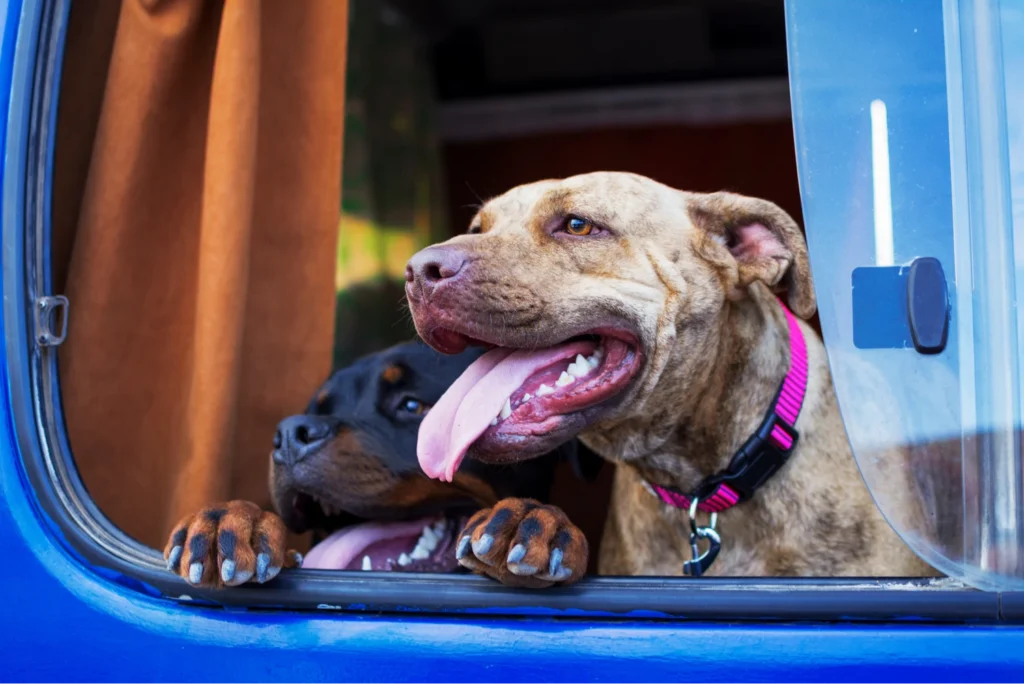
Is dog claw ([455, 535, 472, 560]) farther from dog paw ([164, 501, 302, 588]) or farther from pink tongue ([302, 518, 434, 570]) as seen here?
pink tongue ([302, 518, 434, 570])

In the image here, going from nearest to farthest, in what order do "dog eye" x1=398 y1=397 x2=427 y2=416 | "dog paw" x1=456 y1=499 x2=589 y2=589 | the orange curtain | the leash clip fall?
"dog paw" x1=456 y1=499 x2=589 y2=589 → the leash clip → the orange curtain → "dog eye" x1=398 y1=397 x2=427 y2=416

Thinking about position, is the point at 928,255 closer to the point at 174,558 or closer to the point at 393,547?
the point at 174,558

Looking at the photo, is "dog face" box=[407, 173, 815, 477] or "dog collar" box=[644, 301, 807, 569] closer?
"dog face" box=[407, 173, 815, 477]

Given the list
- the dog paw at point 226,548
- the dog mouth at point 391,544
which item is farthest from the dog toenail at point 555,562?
the dog mouth at point 391,544

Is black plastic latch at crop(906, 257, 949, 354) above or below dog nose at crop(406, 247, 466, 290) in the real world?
below

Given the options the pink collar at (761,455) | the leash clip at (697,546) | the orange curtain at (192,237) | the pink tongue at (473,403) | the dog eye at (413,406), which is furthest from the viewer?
the dog eye at (413,406)

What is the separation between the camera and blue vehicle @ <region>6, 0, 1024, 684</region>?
4.48 feet

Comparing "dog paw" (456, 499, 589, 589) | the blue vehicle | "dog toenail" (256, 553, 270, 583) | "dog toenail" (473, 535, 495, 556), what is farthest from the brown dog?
the blue vehicle

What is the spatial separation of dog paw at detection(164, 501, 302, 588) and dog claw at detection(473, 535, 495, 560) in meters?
0.34

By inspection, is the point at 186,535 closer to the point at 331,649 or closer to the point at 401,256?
the point at 331,649

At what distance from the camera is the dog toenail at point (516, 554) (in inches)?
62.3

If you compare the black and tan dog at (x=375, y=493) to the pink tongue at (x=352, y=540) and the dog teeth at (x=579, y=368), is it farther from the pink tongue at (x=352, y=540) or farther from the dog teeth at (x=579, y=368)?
the dog teeth at (x=579, y=368)

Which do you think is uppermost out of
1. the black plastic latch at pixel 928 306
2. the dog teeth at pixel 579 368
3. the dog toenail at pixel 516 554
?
the black plastic latch at pixel 928 306

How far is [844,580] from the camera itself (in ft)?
4.84
